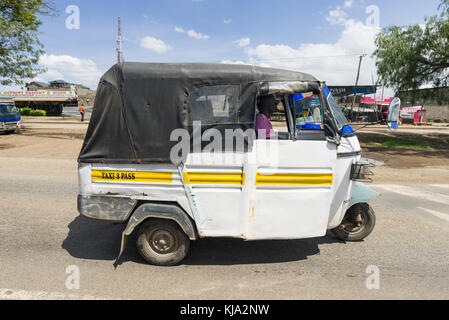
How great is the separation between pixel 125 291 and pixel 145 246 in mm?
654

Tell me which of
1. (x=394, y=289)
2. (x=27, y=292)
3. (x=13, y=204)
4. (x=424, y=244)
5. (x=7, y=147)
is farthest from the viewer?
(x=7, y=147)

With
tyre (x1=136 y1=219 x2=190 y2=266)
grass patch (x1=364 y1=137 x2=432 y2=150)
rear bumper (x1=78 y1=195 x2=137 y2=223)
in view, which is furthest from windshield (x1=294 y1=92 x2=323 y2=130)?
grass patch (x1=364 y1=137 x2=432 y2=150)

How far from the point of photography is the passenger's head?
3.97 meters

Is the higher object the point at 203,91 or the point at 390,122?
the point at 203,91

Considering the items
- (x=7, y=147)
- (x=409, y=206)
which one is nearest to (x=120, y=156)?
(x=409, y=206)

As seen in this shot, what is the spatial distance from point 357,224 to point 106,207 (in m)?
3.71

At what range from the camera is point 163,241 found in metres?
3.86

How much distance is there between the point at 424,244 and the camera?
4582 mm

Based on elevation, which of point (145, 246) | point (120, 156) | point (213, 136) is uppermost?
point (213, 136)

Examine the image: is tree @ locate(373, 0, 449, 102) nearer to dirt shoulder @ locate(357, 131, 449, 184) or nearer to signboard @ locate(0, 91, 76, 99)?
dirt shoulder @ locate(357, 131, 449, 184)

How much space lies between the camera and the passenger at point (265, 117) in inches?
146

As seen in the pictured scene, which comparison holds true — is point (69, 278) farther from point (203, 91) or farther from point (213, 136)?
point (203, 91)

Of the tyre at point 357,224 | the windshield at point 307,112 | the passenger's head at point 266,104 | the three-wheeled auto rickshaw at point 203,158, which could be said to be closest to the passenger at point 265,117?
the passenger's head at point 266,104

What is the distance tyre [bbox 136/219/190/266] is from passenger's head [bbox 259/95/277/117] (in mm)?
1875
